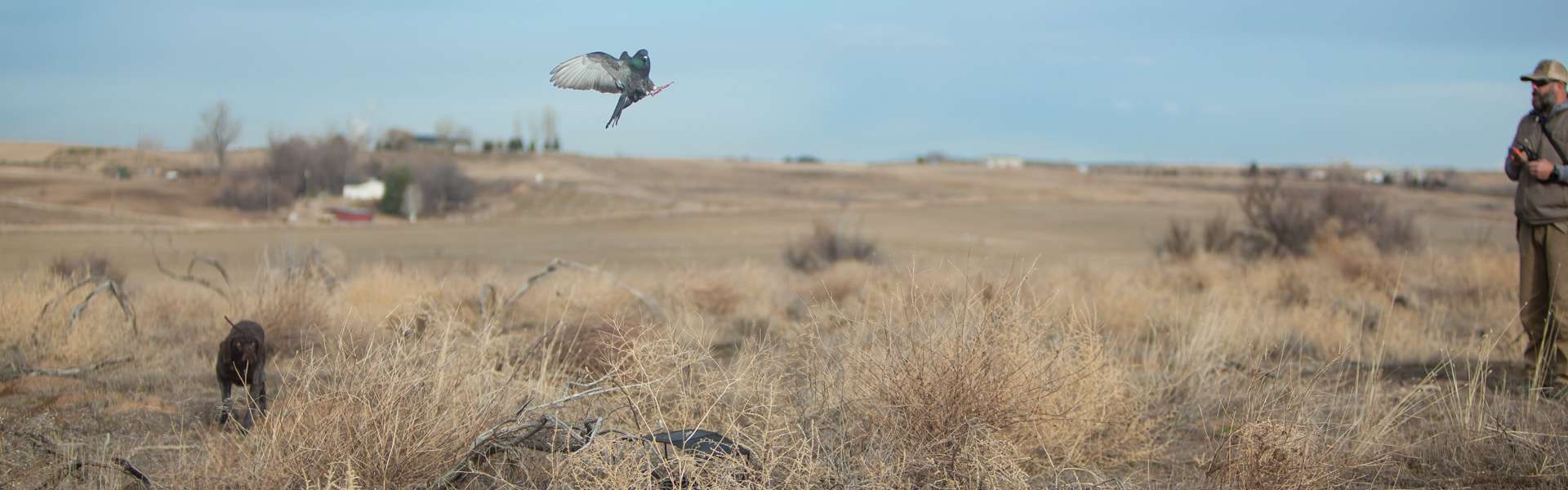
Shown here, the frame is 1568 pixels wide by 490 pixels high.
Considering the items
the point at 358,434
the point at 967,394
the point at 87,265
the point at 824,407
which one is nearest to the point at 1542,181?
the point at 967,394

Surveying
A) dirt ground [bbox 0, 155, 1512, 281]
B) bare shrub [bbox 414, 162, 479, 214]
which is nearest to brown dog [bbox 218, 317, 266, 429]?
dirt ground [bbox 0, 155, 1512, 281]

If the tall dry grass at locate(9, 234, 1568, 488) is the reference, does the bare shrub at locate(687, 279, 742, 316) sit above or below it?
below

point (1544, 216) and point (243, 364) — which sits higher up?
point (1544, 216)

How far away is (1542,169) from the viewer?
6398 mm

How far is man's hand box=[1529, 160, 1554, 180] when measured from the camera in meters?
6.38

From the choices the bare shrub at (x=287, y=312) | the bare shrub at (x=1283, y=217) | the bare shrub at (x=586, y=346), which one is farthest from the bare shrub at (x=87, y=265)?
the bare shrub at (x=1283, y=217)

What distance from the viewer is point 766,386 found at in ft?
15.2

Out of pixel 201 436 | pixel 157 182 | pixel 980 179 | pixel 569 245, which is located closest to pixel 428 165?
pixel 157 182

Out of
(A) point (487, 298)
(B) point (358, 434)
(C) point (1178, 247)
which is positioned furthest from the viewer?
(C) point (1178, 247)

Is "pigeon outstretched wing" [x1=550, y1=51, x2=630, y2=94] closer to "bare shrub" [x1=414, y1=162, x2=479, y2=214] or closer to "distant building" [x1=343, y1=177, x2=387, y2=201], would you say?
"bare shrub" [x1=414, y1=162, x2=479, y2=214]

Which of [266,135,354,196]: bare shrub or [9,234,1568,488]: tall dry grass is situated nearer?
[9,234,1568,488]: tall dry grass

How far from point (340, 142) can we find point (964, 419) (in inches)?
2199

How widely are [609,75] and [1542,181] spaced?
595 cm

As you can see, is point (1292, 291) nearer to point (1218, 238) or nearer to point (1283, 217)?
point (1283, 217)
